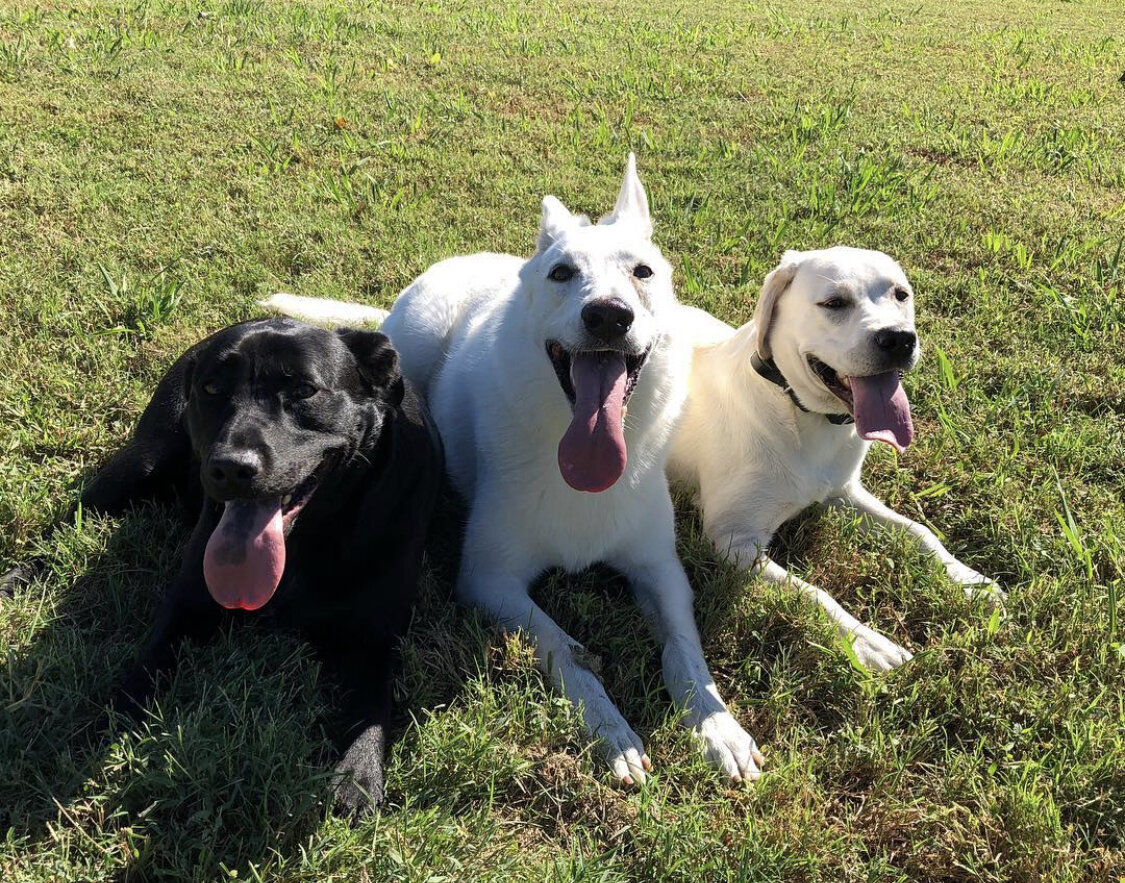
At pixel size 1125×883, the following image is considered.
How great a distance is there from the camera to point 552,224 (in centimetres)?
352

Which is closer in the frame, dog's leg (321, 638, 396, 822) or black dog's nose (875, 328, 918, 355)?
dog's leg (321, 638, 396, 822)

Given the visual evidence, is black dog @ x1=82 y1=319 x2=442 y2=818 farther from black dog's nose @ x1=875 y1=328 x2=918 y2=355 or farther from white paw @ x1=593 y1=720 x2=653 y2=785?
black dog's nose @ x1=875 y1=328 x2=918 y2=355

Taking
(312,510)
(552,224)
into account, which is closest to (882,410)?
(552,224)

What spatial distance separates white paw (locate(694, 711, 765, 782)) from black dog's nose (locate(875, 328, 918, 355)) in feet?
4.73

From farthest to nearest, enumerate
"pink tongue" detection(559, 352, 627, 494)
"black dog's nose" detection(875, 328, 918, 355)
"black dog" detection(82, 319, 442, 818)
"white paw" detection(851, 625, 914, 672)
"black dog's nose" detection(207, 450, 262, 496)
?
"black dog's nose" detection(875, 328, 918, 355)
"white paw" detection(851, 625, 914, 672)
"pink tongue" detection(559, 352, 627, 494)
"black dog" detection(82, 319, 442, 818)
"black dog's nose" detection(207, 450, 262, 496)

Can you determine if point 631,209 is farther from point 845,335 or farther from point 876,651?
point 876,651

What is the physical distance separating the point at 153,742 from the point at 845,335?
8.69 feet

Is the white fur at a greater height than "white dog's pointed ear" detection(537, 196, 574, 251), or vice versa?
"white dog's pointed ear" detection(537, 196, 574, 251)

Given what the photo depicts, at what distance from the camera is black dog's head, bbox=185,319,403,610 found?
7.93 ft

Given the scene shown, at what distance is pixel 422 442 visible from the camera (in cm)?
319

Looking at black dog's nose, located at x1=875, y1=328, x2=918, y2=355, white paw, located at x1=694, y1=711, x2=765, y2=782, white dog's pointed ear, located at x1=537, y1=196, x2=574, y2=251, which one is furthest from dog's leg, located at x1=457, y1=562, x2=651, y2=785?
black dog's nose, located at x1=875, y1=328, x2=918, y2=355

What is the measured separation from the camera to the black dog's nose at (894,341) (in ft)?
10.3

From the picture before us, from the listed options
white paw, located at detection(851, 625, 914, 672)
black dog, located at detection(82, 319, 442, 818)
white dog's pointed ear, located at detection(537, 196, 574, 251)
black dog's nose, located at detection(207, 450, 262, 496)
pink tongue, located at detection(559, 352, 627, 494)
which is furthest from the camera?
white dog's pointed ear, located at detection(537, 196, 574, 251)

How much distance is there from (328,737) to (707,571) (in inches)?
61.8
